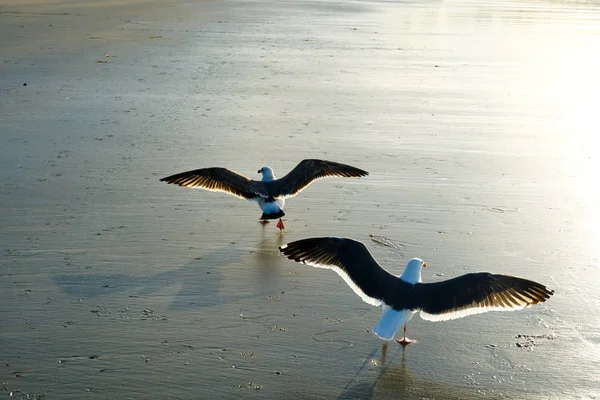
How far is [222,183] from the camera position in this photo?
7.89 metres

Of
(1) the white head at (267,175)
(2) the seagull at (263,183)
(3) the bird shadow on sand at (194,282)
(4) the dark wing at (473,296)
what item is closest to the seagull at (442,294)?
(4) the dark wing at (473,296)

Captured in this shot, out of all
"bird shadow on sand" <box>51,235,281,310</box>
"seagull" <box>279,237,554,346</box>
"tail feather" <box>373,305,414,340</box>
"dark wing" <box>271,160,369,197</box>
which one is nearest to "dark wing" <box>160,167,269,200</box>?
"dark wing" <box>271,160,369,197</box>

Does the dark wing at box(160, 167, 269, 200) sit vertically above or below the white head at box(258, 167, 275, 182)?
below

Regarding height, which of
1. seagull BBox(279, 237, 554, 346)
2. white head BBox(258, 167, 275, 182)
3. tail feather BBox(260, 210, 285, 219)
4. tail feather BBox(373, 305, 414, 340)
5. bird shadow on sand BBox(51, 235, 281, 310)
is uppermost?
white head BBox(258, 167, 275, 182)

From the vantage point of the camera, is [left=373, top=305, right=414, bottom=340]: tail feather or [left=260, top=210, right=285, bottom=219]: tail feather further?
[left=260, top=210, right=285, bottom=219]: tail feather

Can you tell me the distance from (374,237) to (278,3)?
2905 centimetres

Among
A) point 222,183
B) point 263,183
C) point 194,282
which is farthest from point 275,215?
point 194,282

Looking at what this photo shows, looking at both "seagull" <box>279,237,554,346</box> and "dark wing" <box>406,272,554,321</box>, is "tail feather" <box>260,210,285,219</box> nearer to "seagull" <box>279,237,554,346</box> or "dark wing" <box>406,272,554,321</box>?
"seagull" <box>279,237,554,346</box>

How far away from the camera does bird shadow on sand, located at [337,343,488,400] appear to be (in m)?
4.81

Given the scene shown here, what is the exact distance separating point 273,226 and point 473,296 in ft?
8.92

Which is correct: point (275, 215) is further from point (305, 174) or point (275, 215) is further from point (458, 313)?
point (458, 313)

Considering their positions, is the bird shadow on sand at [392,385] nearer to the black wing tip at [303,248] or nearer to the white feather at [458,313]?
the white feather at [458,313]

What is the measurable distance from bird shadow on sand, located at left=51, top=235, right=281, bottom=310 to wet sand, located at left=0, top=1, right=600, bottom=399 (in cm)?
2

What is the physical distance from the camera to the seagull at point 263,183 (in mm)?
7699
